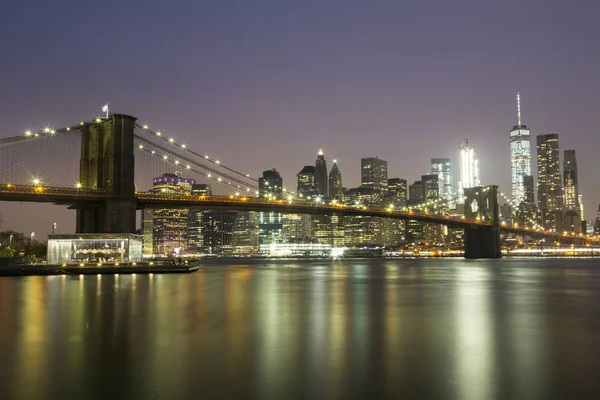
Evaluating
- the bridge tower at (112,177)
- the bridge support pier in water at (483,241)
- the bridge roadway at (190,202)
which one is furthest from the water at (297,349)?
the bridge support pier in water at (483,241)

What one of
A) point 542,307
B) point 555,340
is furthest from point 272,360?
point 542,307

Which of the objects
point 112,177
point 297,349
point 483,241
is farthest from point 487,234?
point 297,349

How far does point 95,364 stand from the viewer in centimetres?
1277

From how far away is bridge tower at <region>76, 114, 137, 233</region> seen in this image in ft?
195

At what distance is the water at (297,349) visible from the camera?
1059 centimetres

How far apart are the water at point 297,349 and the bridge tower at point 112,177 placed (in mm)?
31695

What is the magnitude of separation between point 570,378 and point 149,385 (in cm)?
827

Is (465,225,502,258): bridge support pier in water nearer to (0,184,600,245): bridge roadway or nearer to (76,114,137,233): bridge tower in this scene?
(0,184,600,245): bridge roadway

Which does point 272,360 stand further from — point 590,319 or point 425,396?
point 590,319

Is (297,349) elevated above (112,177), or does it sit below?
below

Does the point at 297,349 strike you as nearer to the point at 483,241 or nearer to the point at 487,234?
the point at 487,234

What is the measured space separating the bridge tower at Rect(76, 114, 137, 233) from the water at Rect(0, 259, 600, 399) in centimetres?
3169

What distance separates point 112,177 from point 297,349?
4957cm

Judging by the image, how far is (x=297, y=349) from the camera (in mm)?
14672
